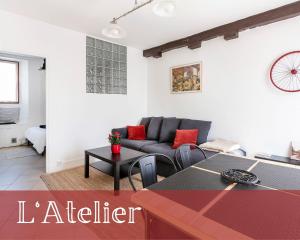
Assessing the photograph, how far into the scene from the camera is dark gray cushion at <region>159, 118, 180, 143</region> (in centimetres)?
368

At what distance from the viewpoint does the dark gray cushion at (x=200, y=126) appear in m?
3.33

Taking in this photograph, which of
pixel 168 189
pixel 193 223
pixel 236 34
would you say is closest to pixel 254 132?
pixel 236 34

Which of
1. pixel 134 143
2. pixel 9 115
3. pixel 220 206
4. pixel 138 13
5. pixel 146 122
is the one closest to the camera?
pixel 220 206

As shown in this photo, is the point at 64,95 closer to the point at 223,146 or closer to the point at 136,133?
the point at 136,133

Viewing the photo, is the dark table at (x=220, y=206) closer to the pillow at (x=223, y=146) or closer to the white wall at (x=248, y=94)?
the pillow at (x=223, y=146)

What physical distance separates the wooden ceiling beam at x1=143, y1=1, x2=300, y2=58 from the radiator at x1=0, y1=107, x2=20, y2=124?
163 inches

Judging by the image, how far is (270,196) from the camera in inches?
42.0

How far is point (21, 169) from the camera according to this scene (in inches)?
133

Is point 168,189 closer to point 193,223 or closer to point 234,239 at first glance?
point 193,223

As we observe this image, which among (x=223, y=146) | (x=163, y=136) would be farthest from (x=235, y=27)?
(x=163, y=136)

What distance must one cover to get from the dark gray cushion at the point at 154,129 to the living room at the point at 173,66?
38cm

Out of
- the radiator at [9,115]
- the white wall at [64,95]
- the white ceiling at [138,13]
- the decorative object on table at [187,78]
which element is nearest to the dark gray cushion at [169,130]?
the decorative object on table at [187,78]

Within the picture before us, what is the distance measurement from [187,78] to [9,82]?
15.7 feet

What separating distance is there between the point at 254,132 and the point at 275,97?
597mm
